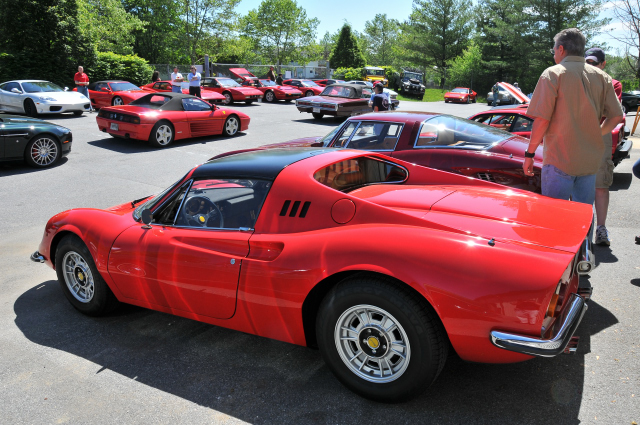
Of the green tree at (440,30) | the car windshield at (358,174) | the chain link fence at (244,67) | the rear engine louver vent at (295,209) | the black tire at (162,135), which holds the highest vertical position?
the green tree at (440,30)

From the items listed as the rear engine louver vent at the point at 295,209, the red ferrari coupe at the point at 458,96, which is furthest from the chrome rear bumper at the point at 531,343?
the red ferrari coupe at the point at 458,96

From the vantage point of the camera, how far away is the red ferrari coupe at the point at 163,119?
11383 millimetres

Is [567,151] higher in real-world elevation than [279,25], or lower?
lower

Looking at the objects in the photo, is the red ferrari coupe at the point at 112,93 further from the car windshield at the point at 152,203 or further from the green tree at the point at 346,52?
the green tree at the point at 346,52

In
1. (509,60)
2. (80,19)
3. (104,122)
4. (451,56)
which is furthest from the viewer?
(451,56)

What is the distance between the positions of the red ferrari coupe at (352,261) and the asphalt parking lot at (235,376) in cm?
25

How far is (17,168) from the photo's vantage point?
31.7ft

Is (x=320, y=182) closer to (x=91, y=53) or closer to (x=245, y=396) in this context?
(x=245, y=396)

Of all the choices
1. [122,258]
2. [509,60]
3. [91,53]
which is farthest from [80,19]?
[509,60]

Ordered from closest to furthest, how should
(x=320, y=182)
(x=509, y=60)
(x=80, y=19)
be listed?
1. (x=320, y=182)
2. (x=80, y=19)
3. (x=509, y=60)

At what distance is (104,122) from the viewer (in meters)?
11.8

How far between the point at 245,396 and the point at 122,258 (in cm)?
140

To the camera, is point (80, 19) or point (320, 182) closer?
point (320, 182)

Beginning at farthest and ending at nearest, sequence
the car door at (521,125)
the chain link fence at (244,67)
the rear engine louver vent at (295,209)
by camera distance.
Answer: the chain link fence at (244,67), the car door at (521,125), the rear engine louver vent at (295,209)
